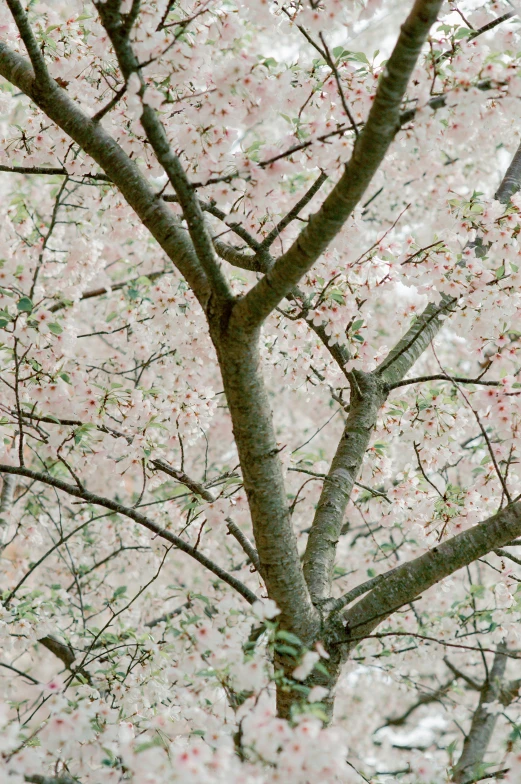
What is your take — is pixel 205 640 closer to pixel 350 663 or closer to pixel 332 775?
pixel 332 775

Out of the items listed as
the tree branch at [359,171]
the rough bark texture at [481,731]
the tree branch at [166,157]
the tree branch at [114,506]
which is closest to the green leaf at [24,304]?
the tree branch at [114,506]

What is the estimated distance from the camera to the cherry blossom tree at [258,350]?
1.81m

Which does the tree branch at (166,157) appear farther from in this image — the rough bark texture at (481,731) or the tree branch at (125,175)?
the rough bark texture at (481,731)

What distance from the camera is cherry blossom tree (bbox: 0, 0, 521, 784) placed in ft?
5.93

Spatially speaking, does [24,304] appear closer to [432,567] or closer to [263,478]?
[263,478]

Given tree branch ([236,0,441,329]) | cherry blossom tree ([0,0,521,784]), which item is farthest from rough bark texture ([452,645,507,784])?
tree branch ([236,0,441,329])

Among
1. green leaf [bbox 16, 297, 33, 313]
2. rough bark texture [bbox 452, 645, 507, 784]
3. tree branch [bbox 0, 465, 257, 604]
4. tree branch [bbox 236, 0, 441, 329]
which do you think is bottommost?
rough bark texture [bbox 452, 645, 507, 784]

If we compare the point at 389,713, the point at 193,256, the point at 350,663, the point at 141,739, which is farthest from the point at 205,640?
the point at 389,713

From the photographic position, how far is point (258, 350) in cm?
211

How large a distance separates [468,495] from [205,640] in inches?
71.0

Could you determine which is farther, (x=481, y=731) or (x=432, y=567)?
(x=481, y=731)

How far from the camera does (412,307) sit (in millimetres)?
3477

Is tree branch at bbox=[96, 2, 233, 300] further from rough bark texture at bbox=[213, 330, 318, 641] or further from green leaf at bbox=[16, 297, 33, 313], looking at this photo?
green leaf at bbox=[16, 297, 33, 313]

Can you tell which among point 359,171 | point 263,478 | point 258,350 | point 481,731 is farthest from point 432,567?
point 481,731
